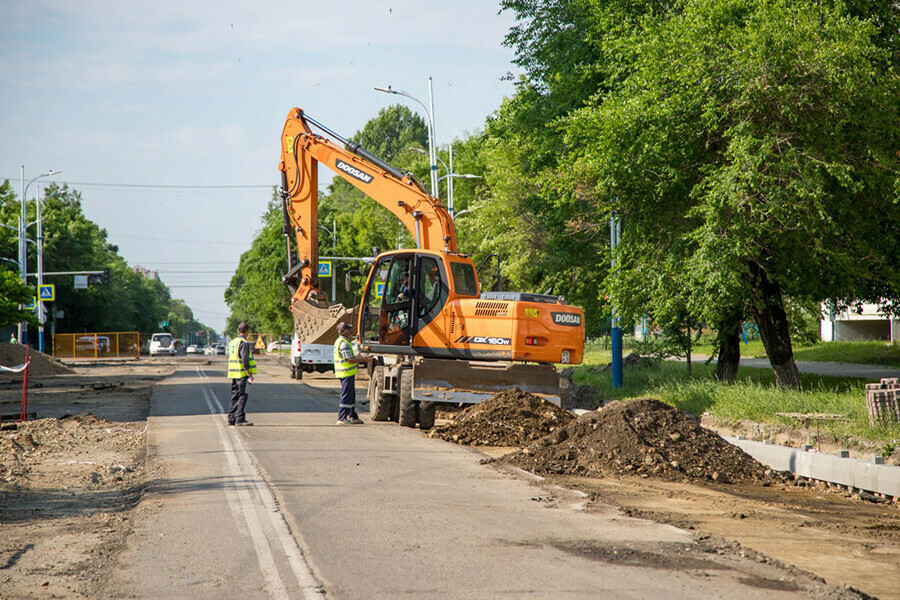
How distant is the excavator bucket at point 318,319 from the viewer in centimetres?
2033

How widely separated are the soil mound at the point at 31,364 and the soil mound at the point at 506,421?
29934 millimetres

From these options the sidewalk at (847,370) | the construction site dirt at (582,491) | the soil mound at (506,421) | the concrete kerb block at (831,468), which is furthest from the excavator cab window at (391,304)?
the sidewalk at (847,370)

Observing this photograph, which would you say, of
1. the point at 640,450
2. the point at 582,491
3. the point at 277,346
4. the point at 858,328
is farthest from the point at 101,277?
the point at 582,491

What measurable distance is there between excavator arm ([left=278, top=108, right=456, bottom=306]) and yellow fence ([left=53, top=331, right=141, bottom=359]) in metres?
51.9

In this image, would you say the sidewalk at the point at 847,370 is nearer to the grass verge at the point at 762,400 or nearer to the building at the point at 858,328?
the grass verge at the point at 762,400

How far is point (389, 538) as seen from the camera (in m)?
7.69

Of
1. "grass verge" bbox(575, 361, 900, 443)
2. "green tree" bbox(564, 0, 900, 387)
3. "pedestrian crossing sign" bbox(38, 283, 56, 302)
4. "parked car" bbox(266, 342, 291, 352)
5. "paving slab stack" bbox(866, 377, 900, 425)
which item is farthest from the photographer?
"parked car" bbox(266, 342, 291, 352)

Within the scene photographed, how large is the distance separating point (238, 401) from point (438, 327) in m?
3.83

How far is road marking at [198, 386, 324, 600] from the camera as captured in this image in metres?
6.26

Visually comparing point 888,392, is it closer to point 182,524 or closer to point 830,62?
point 830,62

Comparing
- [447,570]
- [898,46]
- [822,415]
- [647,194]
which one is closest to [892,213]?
[898,46]

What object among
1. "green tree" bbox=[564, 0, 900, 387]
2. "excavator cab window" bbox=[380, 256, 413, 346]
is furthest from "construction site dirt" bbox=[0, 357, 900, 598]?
"green tree" bbox=[564, 0, 900, 387]

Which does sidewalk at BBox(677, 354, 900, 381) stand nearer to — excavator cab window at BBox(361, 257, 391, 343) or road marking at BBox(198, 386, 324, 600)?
excavator cab window at BBox(361, 257, 391, 343)

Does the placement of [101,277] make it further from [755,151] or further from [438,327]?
[755,151]
